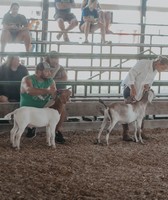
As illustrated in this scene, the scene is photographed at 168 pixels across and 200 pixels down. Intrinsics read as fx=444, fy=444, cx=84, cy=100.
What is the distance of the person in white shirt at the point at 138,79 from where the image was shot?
24.9 feet

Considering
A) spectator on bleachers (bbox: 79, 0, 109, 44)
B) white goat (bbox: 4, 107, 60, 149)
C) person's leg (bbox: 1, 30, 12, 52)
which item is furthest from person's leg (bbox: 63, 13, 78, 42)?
white goat (bbox: 4, 107, 60, 149)

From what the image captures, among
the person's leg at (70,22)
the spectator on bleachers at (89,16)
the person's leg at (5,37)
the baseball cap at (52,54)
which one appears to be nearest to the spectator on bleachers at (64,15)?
the person's leg at (70,22)

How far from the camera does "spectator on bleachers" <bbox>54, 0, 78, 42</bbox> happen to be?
40.7ft

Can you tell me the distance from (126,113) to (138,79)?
76 cm

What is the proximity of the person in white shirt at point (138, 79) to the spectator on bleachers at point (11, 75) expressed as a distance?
196 centimetres

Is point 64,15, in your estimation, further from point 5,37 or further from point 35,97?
point 35,97

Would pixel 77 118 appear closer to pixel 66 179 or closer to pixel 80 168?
pixel 80 168

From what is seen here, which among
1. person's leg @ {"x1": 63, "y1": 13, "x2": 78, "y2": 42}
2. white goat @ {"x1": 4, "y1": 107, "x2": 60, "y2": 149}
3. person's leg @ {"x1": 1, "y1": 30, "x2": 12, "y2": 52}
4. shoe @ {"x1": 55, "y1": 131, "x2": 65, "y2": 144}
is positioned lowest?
shoe @ {"x1": 55, "y1": 131, "x2": 65, "y2": 144}

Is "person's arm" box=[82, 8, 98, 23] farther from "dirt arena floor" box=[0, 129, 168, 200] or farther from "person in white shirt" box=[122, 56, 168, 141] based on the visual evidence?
"dirt arena floor" box=[0, 129, 168, 200]

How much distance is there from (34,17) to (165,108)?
743 centimetres

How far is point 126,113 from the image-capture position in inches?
286

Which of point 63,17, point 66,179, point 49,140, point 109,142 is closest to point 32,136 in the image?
point 49,140

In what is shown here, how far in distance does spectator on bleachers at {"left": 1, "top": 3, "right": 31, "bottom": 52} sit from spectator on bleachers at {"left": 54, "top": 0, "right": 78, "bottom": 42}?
5.78 ft

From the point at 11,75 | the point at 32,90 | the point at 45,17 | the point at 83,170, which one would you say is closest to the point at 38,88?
the point at 32,90
